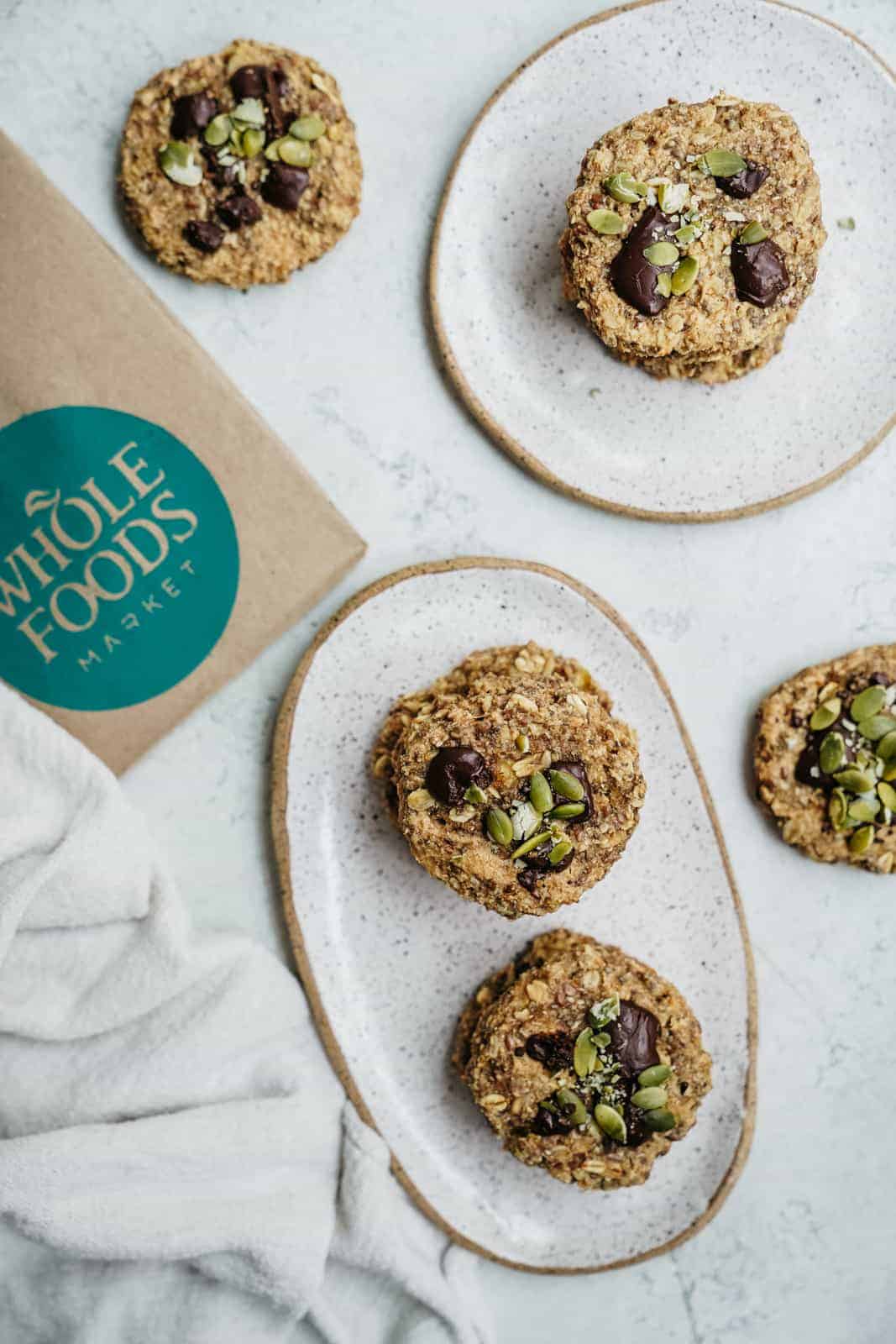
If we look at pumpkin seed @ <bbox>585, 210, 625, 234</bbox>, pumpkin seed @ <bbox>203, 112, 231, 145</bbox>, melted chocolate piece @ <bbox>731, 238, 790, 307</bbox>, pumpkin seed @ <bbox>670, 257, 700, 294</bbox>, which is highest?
pumpkin seed @ <bbox>203, 112, 231, 145</bbox>

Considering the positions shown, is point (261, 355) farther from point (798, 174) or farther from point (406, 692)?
point (798, 174)

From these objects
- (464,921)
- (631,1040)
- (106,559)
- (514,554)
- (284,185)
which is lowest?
(631,1040)

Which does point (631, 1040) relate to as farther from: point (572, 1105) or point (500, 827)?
point (500, 827)

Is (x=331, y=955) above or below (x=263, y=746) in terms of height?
below

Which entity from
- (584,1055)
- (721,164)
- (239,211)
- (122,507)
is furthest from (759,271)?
(584,1055)

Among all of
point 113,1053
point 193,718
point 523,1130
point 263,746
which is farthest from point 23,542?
point 523,1130

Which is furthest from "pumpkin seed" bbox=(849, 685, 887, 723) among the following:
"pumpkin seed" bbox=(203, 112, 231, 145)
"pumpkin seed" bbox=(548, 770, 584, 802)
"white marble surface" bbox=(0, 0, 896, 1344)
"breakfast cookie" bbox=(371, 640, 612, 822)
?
"pumpkin seed" bbox=(203, 112, 231, 145)

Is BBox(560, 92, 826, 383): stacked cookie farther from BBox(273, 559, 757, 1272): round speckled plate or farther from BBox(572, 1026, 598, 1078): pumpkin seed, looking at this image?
BBox(572, 1026, 598, 1078): pumpkin seed
